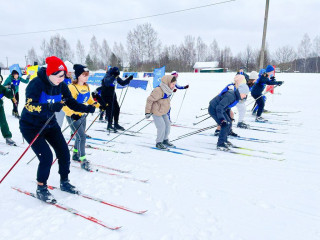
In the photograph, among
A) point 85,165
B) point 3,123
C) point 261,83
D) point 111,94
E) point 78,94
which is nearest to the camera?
point 78,94

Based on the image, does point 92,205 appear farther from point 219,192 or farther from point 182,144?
point 182,144

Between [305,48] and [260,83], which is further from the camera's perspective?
[305,48]

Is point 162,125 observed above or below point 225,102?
below

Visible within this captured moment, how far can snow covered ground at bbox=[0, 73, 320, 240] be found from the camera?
7.64 feet

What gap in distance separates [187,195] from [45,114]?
195 centimetres

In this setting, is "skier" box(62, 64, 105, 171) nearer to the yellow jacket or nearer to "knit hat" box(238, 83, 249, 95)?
the yellow jacket

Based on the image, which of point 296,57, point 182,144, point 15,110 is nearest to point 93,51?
point 296,57

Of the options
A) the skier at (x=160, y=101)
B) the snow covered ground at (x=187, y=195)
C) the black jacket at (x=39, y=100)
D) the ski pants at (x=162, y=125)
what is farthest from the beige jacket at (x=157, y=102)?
the black jacket at (x=39, y=100)

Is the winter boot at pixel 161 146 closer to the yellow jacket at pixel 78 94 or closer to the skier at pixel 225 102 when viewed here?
the skier at pixel 225 102

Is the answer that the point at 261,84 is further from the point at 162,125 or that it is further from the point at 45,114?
the point at 45,114

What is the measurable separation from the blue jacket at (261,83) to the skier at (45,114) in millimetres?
6752

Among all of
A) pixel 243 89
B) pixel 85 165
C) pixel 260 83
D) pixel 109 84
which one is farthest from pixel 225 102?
pixel 260 83

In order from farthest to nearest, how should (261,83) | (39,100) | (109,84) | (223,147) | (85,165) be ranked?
(261,83)
(109,84)
(223,147)
(85,165)
(39,100)

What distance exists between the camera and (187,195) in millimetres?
3053
